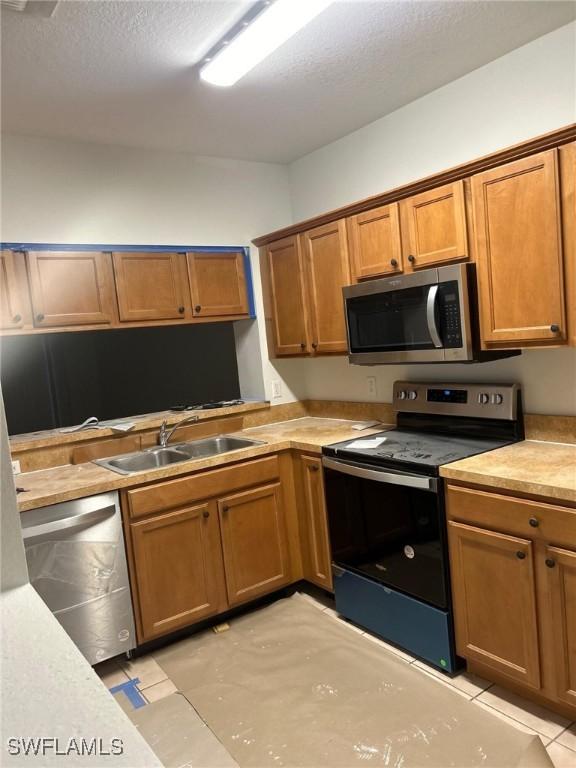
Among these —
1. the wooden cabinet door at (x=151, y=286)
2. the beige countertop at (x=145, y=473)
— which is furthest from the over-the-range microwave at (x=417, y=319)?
the wooden cabinet door at (x=151, y=286)

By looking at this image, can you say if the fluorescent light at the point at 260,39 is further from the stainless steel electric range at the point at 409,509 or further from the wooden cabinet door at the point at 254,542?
the wooden cabinet door at the point at 254,542

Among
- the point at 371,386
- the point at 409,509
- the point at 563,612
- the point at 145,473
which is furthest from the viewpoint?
the point at 371,386

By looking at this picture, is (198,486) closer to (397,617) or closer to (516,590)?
(397,617)

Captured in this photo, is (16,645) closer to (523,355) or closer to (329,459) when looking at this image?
(329,459)

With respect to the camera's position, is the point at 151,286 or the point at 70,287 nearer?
the point at 70,287

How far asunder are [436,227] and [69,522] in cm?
203

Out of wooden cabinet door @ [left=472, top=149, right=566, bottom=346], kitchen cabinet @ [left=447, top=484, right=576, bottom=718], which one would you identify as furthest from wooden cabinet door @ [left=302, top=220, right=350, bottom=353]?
kitchen cabinet @ [left=447, top=484, right=576, bottom=718]

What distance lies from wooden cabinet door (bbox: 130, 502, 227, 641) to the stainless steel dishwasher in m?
0.08

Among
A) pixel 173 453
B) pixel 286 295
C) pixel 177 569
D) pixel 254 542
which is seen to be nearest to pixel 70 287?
→ pixel 173 453

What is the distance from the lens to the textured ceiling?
76.2 inches

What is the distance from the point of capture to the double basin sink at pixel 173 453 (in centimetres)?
298

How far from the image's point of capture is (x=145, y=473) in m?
2.59

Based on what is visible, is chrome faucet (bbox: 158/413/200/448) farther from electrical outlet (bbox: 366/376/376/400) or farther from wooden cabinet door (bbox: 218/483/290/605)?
electrical outlet (bbox: 366/376/376/400)

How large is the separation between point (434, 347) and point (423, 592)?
1048 millimetres
